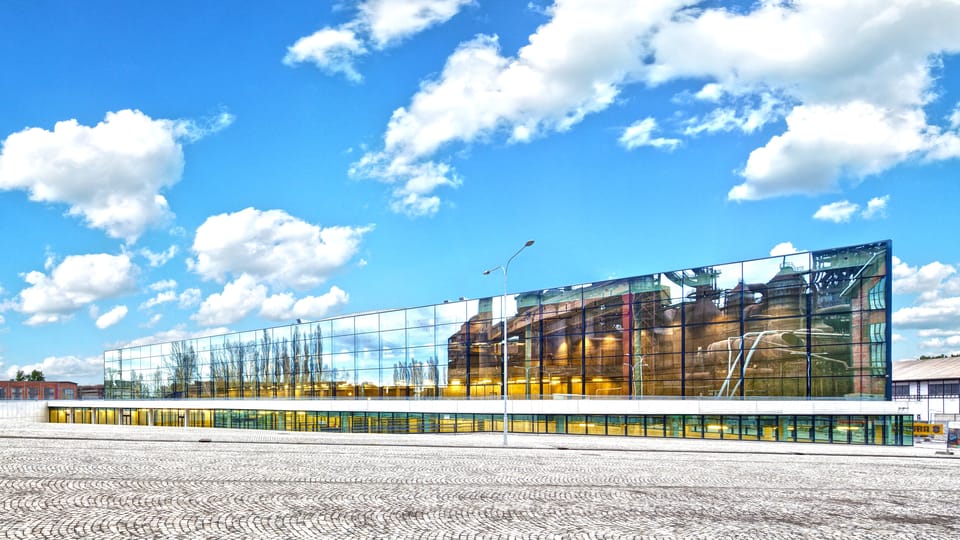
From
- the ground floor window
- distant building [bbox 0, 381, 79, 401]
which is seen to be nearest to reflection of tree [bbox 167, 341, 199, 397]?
the ground floor window

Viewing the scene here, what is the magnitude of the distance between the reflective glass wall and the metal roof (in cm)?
5278

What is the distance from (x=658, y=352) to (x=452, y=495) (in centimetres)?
3738

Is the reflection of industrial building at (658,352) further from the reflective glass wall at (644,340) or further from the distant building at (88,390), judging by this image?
the distant building at (88,390)

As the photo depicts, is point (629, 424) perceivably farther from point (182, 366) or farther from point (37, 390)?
point (37, 390)

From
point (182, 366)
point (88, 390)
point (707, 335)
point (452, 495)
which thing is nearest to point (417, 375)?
point (707, 335)

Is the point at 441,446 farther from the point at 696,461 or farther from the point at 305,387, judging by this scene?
the point at 305,387

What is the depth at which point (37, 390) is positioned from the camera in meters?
157

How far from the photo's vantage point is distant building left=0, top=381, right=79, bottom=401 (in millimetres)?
150750

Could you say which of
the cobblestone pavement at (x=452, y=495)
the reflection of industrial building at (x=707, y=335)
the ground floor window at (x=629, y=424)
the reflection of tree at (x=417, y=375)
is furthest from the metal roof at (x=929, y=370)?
the cobblestone pavement at (x=452, y=495)

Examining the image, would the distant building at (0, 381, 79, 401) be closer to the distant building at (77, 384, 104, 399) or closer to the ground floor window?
the distant building at (77, 384, 104, 399)

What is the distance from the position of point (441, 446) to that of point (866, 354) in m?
26.3

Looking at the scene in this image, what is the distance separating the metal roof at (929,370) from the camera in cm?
9088

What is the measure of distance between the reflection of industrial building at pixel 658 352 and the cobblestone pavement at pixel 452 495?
49.0 feet

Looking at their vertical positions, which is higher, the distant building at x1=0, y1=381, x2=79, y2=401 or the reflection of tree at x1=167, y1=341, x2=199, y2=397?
the reflection of tree at x1=167, y1=341, x2=199, y2=397
